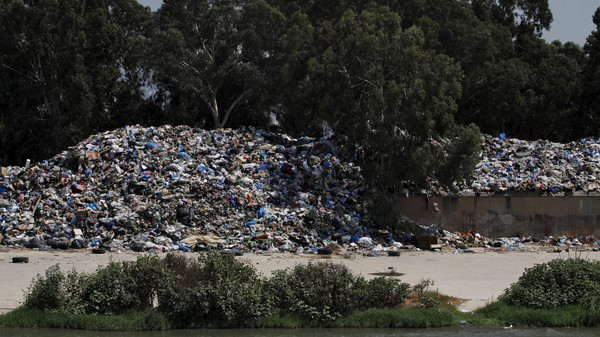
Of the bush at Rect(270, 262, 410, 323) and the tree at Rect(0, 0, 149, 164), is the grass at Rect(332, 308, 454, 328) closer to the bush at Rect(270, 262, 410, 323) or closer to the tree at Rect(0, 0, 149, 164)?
the bush at Rect(270, 262, 410, 323)

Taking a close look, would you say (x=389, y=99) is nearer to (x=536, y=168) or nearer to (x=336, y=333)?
(x=536, y=168)

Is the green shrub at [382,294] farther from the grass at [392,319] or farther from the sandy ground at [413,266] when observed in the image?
the sandy ground at [413,266]

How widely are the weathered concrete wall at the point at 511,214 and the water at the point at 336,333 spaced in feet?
39.3

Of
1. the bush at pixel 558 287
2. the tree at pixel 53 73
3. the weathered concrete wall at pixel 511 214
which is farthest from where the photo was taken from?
the tree at pixel 53 73

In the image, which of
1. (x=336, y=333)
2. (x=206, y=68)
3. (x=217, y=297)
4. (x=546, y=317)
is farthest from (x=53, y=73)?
(x=546, y=317)

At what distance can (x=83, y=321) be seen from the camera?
1031 cm

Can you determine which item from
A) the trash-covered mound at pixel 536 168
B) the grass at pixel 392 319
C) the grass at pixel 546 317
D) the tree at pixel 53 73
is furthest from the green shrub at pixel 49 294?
the tree at pixel 53 73

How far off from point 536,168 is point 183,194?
40.8ft

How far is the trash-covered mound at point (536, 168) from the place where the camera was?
23.5 m

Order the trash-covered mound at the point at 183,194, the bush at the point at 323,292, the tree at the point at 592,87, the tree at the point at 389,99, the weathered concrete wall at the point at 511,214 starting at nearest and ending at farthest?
the bush at the point at 323,292, the trash-covered mound at the point at 183,194, the tree at the point at 389,99, the weathered concrete wall at the point at 511,214, the tree at the point at 592,87

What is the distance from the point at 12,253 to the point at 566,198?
1700 centimetres

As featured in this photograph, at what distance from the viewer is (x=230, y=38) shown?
34844 millimetres

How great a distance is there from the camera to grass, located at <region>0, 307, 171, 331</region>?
10.3 meters

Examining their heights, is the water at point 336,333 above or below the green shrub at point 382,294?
below
